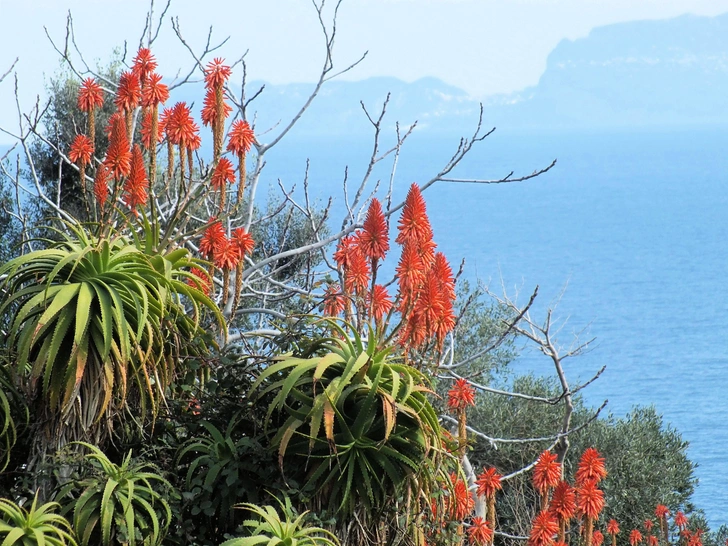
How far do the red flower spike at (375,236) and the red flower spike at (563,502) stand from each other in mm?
2244

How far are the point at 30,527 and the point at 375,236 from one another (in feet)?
6.45

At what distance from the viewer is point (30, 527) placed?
391cm

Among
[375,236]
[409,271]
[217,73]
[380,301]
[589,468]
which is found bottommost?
[589,468]

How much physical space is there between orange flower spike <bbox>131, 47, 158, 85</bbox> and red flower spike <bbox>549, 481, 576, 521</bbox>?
3.54 meters

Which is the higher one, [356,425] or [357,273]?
[357,273]

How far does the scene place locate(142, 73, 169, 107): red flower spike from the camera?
5891mm

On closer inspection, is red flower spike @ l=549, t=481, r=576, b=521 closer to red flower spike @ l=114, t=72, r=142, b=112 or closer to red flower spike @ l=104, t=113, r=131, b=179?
red flower spike @ l=104, t=113, r=131, b=179

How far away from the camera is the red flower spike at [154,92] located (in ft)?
19.3

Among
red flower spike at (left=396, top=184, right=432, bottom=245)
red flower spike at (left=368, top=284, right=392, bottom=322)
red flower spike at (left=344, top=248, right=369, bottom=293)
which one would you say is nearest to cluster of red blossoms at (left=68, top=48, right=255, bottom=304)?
red flower spike at (left=344, top=248, right=369, bottom=293)

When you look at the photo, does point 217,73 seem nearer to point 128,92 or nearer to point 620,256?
point 128,92

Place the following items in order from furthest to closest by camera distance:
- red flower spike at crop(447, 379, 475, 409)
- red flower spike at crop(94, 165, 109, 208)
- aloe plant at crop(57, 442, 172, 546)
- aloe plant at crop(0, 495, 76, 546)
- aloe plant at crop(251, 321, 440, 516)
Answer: red flower spike at crop(447, 379, 475, 409) → red flower spike at crop(94, 165, 109, 208) → aloe plant at crop(251, 321, 440, 516) → aloe plant at crop(57, 442, 172, 546) → aloe plant at crop(0, 495, 76, 546)

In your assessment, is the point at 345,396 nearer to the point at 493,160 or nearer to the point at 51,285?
the point at 51,285

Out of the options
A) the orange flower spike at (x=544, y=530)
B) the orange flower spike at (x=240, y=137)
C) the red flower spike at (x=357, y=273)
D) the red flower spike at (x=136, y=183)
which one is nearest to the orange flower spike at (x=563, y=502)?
the orange flower spike at (x=544, y=530)

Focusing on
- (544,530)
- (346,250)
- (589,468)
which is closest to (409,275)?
(346,250)
